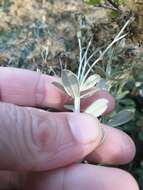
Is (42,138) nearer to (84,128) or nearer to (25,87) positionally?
(84,128)

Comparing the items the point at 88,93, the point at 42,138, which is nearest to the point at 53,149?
the point at 42,138

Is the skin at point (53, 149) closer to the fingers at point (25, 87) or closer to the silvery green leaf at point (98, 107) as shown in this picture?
the silvery green leaf at point (98, 107)

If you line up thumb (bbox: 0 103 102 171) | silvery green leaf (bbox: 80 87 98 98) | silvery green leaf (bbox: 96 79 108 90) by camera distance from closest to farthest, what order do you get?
thumb (bbox: 0 103 102 171), silvery green leaf (bbox: 80 87 98 98), silvery green leaf (bbox: 96 79 108 90)

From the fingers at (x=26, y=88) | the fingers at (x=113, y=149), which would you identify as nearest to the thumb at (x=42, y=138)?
the fingers at (x=113, y=149)

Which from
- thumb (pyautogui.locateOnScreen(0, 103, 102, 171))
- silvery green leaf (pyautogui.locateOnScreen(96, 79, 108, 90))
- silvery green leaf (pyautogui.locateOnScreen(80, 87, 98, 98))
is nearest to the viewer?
thumb (pyautogui.locateOnScreen(0, 103, 102, 171))

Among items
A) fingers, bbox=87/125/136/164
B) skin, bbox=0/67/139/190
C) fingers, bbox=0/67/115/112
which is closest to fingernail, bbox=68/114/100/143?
skin, bbox=0/67/139/190

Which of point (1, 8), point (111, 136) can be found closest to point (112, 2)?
point (1, 8)

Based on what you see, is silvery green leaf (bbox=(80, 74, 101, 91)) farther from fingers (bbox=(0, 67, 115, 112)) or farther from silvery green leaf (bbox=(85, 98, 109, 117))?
fingers (bbox=(0, 67, 115, 112))

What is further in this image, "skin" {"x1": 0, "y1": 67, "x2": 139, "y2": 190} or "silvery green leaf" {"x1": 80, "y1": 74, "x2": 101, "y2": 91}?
"silvery green leaf" {"x1": 80, "y1": 74, "x2": 101, "y2": 91}

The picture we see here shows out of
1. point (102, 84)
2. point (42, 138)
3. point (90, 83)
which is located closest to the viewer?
point (42, 138)

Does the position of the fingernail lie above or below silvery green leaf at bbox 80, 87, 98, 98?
below
